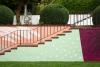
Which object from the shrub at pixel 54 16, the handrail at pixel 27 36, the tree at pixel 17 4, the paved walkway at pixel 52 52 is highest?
the tree at pixel 17 4

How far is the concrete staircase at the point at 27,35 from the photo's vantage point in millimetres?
21594

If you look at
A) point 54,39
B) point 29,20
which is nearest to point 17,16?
point 29,20

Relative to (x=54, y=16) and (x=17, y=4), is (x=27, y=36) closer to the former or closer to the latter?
(x=54, y=16)

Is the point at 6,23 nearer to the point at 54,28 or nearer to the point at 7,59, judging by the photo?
the point at 54,28

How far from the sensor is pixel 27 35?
77.1 ft

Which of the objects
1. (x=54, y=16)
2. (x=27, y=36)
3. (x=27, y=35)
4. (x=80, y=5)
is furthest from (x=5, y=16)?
(x=80, y=5)

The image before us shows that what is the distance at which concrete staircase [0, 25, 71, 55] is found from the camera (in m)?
21.6

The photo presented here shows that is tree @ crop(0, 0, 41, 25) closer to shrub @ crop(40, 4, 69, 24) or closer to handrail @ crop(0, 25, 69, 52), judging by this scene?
shrub @ crop(40, 4, 69, 24)

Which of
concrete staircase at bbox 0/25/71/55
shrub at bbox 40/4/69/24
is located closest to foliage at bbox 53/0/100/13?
shrub at bbox 40/4/69/24

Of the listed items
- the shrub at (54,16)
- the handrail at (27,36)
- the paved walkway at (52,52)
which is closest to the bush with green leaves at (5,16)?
the shrub at (54,16)

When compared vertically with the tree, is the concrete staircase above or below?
below

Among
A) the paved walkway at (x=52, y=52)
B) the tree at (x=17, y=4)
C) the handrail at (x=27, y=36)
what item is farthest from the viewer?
the tree at (x=17, y=4)

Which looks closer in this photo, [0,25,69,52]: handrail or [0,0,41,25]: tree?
[0,25,69,52]: handrail

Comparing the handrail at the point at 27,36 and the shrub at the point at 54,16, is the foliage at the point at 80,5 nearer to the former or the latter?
the shrub at the point at 54,16
